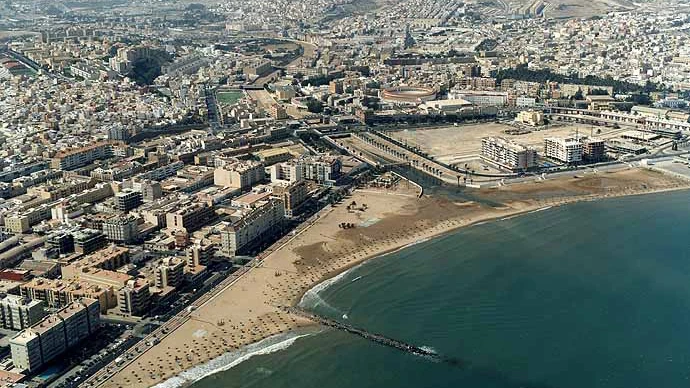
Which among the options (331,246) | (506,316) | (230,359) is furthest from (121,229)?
(506,316)

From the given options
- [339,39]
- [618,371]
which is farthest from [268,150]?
[339,39]

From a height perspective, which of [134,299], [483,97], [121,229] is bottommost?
[134,299]

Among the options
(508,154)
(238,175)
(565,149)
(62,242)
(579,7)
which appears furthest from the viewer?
(579,7)

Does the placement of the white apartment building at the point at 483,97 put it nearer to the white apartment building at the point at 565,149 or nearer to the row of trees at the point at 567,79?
the row of trees at the point at 567,79

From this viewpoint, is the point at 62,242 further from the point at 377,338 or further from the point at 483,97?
the point at 483,97

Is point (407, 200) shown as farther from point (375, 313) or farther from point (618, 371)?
point (618, 371)

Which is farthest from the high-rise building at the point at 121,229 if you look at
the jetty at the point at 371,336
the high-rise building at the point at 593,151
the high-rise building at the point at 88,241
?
the high-rise building at the point at 593,151
